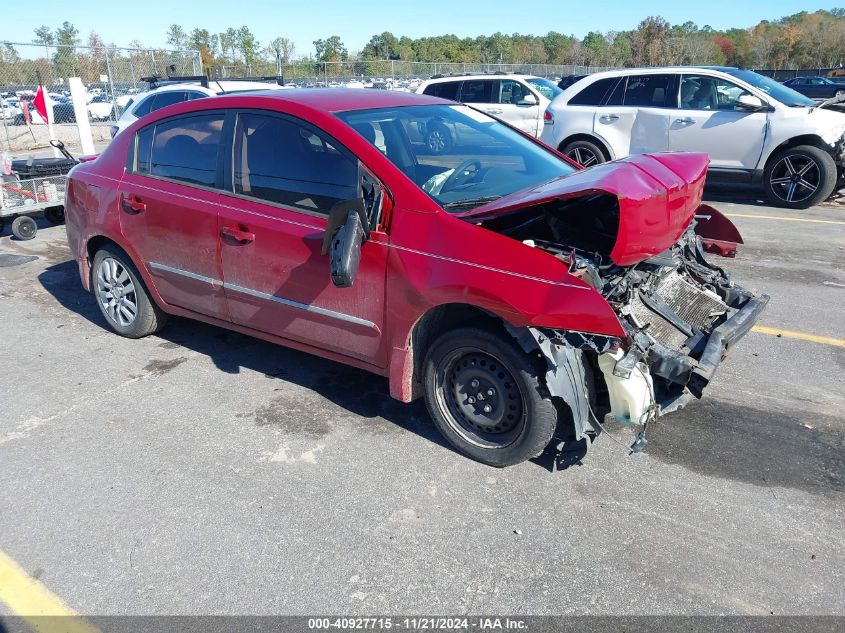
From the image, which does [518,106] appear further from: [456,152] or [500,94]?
[456,152]

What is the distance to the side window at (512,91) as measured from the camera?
14.1 m

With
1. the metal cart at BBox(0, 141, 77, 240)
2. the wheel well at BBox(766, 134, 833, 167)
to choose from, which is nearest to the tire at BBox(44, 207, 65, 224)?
the metal cart at BBox(0, 141, 77, 240)

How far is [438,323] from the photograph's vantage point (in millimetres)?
3727

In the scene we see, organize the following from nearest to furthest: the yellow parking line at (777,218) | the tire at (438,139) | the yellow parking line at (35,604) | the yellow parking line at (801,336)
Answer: the yellow parking line at (35,604) → the tire at (438,139) → the yellow parking line at (801,336) → the yellow parking line at (777,218)

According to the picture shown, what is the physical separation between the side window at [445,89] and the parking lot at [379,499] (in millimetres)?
10309

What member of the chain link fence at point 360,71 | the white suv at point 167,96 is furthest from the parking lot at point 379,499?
the chain link fence at point 360,71

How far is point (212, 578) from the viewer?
292 centimetres

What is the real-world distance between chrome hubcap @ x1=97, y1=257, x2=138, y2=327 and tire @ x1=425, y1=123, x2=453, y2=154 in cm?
255

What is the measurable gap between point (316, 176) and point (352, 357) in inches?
41.3

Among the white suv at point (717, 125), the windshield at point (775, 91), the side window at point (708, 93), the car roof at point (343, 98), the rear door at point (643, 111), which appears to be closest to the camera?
the car roof at point (343, 98)

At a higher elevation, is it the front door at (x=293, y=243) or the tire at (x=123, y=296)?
the front door at (x=293, y=243)

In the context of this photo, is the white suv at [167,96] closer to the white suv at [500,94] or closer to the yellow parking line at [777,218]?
the white suv at [500,94]

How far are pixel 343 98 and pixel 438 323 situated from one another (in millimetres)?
1621

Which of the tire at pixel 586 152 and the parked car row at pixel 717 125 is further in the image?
the tire at pixel 586 152
